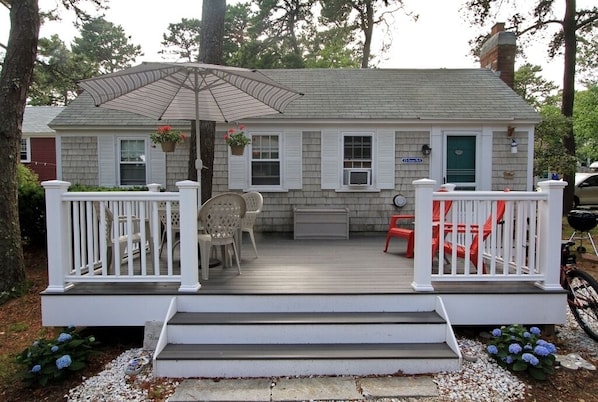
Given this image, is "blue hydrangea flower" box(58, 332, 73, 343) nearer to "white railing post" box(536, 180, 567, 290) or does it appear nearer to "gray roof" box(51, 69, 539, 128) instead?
"white railing post" box(536, 180, 567, 290)

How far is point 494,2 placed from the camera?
41.0 feet

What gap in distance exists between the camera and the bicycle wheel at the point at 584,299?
3.35m

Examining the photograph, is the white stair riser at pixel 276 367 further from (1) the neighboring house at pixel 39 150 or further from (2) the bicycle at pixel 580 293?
(1) the neighboring house at pixel 39 150

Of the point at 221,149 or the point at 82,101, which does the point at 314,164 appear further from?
the point at 82,101

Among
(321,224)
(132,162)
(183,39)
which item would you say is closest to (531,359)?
(321,224)

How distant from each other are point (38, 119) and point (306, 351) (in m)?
18.8

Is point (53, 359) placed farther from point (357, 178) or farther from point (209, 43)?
point (357, 178)

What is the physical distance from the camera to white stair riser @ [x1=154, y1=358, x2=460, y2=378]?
2797 mm

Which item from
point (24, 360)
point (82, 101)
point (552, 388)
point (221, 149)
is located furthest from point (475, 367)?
point (82, 101)

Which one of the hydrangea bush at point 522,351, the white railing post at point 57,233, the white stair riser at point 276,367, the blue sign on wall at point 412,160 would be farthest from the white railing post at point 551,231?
the blue sign on wall at point 412,160

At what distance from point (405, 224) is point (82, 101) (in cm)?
744

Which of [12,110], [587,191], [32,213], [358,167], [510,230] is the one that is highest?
[12,110]

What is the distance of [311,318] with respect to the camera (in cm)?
314

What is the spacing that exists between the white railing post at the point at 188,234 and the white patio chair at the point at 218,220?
36 centimetres
